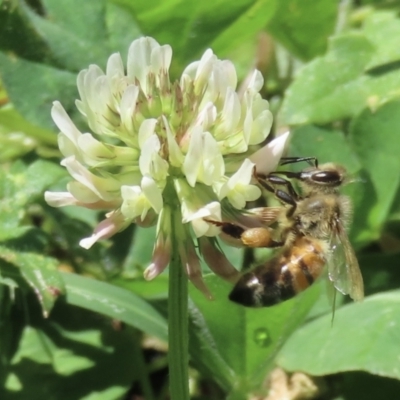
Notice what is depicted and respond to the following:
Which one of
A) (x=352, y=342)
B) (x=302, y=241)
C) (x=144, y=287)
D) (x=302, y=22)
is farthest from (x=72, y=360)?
(x=302, y=22)

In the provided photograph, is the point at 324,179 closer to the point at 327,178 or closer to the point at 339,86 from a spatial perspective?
the point at 327,178

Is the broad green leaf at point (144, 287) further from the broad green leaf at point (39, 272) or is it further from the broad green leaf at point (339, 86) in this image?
the broad green leaf at point (339, 86)

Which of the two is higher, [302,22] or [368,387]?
[302,22]

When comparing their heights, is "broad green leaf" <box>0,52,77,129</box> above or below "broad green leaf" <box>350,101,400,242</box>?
above

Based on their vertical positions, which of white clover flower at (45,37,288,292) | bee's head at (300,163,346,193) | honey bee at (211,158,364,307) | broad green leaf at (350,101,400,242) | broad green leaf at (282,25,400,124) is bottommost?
broad green leaf at (350,101,400,242)

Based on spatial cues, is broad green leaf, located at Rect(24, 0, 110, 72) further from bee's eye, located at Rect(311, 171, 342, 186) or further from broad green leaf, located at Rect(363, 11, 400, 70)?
bee's eye, located at Rect(311, 171, 342, 186)

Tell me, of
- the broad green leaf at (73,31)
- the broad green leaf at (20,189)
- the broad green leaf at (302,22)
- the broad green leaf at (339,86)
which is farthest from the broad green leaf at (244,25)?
the broad green leaf at (20,189)

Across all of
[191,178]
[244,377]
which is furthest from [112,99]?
[244,377]

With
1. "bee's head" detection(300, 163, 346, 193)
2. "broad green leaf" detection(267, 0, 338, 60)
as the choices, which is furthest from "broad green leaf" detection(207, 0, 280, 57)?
"bee's head" detection(300, 163, 346, 193)
